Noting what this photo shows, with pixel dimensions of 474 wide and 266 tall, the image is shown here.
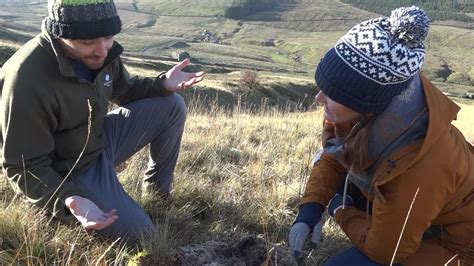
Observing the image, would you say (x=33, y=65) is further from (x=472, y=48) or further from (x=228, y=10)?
(x=228, y=10)

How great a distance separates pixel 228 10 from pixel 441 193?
528 feet

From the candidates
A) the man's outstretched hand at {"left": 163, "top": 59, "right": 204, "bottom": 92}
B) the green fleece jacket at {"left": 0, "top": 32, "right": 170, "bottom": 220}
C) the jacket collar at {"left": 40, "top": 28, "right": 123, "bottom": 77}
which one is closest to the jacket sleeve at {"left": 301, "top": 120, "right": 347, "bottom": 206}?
the man's outstretched hand at {"left": 163, "top": 59, "right": 204, "bottom": 92}

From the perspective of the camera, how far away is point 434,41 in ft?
465

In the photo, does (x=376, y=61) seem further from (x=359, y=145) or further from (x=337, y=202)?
(x=337, y=202)

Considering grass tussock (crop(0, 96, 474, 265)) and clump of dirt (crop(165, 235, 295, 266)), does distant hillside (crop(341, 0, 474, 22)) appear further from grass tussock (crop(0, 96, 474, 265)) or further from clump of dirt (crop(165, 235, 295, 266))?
clump of dirt (crop(165, 235, 295, 266))

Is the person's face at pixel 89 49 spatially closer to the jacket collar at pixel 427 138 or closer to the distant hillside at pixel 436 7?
the jacket collar at pixel 427 138

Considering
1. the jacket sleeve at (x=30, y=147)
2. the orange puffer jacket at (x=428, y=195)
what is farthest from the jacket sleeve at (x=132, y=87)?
the orange puffer jacket at (x=428, y=195)

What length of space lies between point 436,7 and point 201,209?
189 m

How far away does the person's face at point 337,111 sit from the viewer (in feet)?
7.87

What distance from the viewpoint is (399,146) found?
2291 mm

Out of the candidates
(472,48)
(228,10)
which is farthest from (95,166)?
(228,10)

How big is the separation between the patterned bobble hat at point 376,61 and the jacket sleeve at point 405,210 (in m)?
0.34

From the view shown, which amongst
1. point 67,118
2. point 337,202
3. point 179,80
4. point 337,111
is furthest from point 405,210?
point 67,118

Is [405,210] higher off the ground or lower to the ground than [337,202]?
higher
